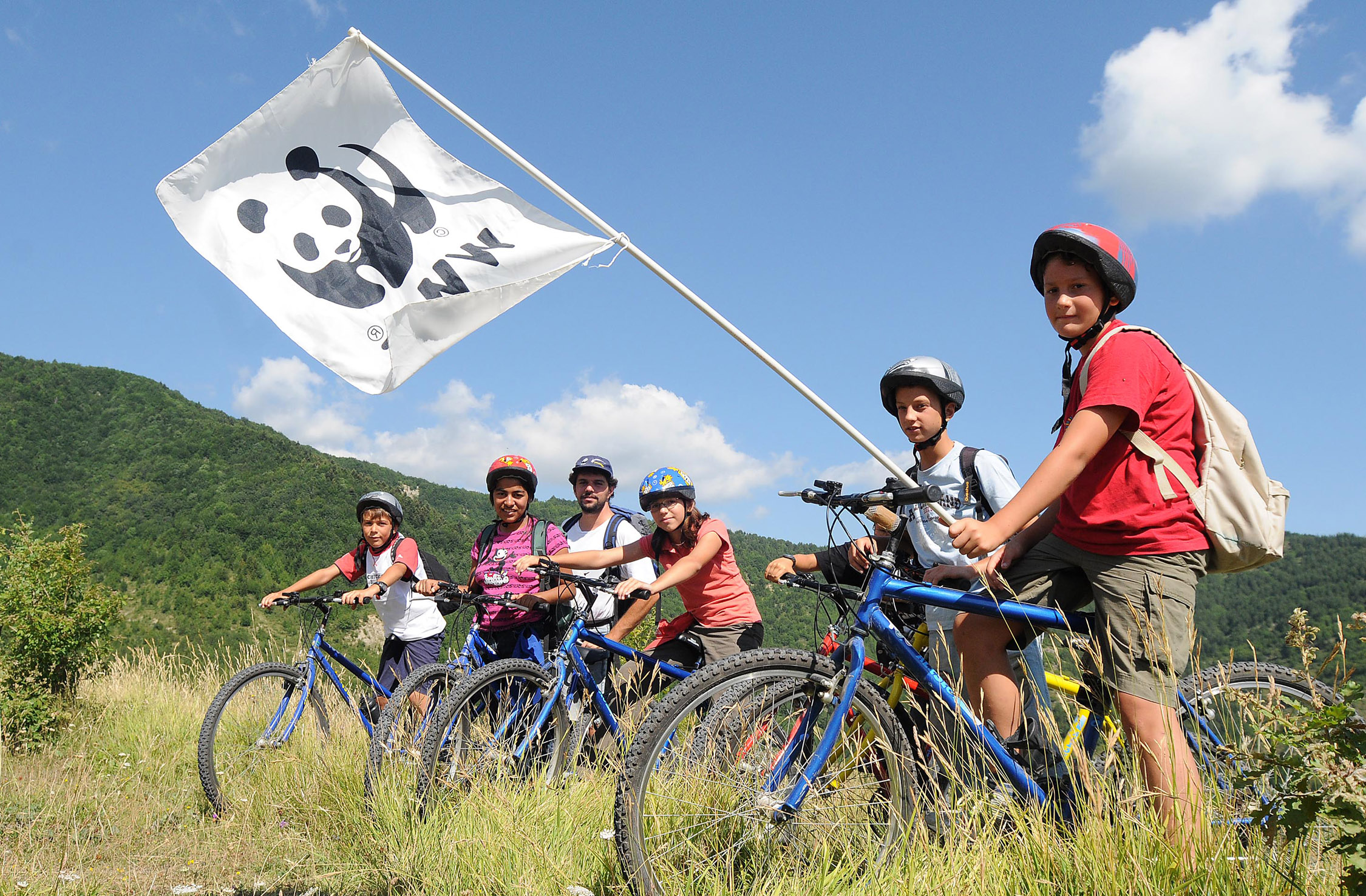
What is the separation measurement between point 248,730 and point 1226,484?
17.6ft

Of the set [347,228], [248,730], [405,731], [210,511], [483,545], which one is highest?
[210,511]

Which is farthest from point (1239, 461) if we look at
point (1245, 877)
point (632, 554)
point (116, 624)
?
point (116, 624)

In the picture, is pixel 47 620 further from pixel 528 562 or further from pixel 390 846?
pixel 390 846

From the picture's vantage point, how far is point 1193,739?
329cm

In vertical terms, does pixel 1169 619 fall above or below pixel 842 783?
above

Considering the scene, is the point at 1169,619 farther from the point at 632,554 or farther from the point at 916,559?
the point at 632,554

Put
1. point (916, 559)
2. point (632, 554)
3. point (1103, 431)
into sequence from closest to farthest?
1. point (1103, 431)
2. point (916, 559)
3. point (632, 554)

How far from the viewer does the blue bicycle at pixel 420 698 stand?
4.08m

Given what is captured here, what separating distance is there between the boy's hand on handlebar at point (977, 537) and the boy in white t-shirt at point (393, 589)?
4.66 meters

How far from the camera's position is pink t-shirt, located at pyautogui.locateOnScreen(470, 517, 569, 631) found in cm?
570

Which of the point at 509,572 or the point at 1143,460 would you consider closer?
the point at 1143,460

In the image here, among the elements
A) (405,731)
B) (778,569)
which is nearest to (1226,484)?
(778,569)

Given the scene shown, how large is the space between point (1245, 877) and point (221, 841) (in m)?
4.52

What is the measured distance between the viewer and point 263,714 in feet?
18.0
